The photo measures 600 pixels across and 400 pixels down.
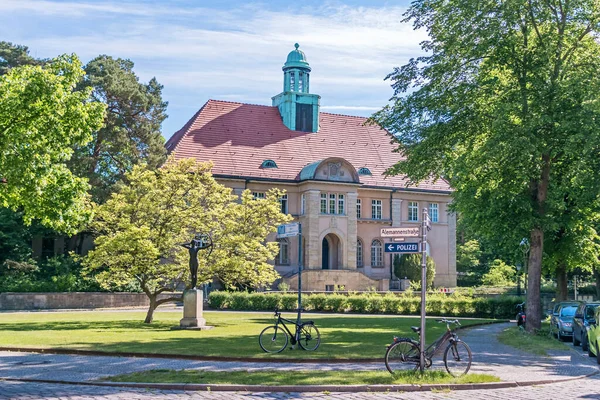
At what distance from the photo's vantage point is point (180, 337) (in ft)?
73.1

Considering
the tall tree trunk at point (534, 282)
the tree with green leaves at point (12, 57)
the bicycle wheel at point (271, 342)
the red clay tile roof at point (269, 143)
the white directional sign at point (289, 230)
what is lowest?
the bicycle wheel at point (271, 342)

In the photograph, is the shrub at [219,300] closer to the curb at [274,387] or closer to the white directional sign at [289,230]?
the white directional sign at [289,230]

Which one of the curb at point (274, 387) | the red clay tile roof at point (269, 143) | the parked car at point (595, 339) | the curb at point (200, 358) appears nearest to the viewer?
the curb at point (274, 387)

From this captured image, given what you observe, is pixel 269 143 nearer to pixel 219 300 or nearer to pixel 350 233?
pixel 350 233

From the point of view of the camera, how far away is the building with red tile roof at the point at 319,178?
183ft

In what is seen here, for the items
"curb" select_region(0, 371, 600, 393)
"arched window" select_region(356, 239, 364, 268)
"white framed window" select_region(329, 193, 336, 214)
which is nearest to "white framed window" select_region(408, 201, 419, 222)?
"arched window" select_region(356, 239, 364, 268)

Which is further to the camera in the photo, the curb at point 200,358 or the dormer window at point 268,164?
the dormer window at point 268,164

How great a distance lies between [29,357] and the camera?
17.0 metres

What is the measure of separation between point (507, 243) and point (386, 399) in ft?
72.6

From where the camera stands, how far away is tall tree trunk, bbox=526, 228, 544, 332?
2709 centimetres

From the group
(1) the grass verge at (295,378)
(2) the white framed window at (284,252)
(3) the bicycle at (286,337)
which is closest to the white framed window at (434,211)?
(2) the white framed window at (284,252)

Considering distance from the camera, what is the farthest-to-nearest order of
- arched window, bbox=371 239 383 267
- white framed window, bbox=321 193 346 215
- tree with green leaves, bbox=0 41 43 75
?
arched window, bbox=371 239 383 267 < white framed window, bbox=321 193 346 215 < tree with green leaves, bbox=0 41 43 75

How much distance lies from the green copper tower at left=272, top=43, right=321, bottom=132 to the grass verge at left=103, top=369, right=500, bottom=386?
48.7 metres

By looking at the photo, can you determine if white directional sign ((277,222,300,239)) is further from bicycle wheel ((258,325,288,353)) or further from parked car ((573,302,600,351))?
parked car ((573,302,600,351))
